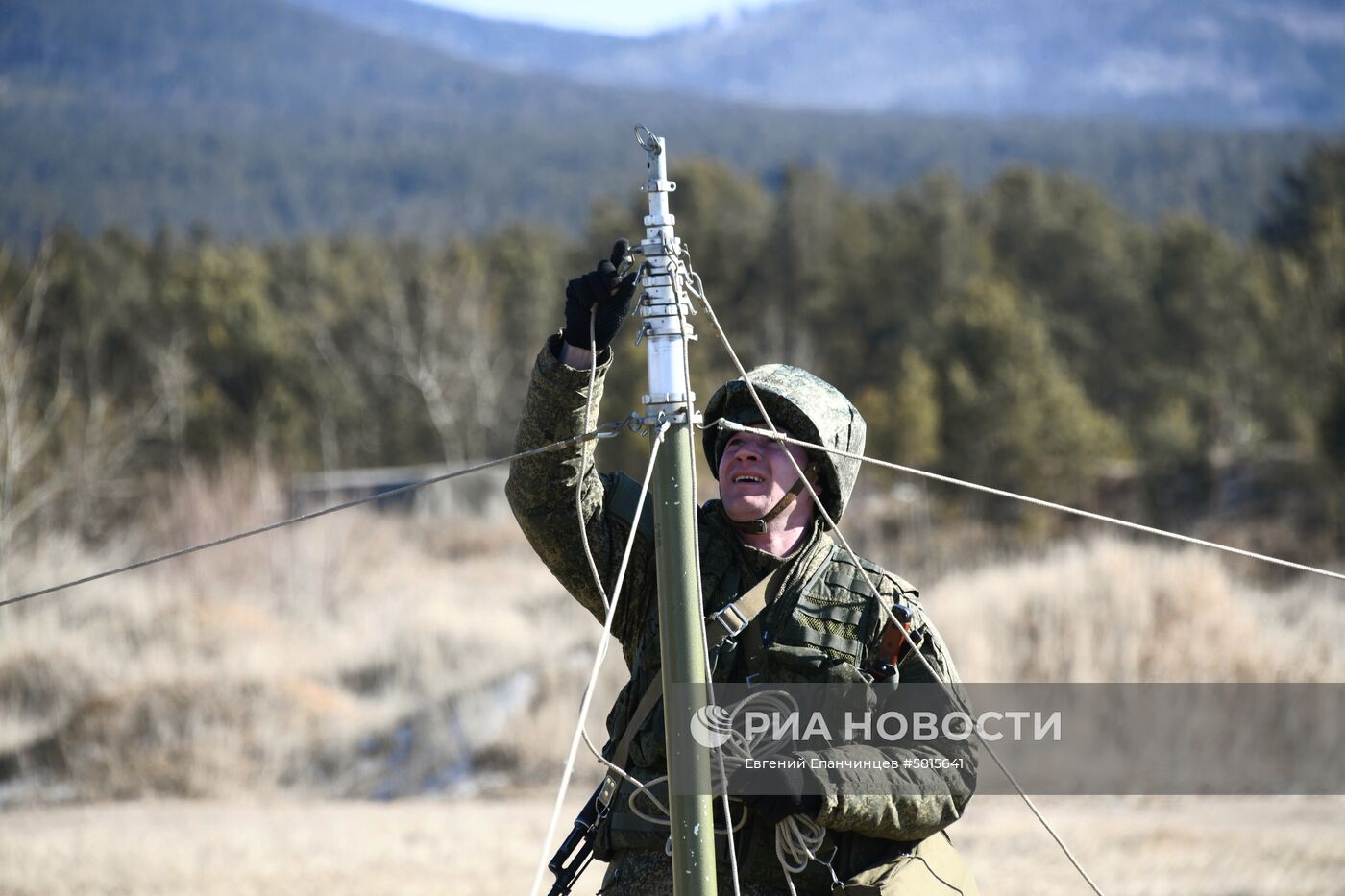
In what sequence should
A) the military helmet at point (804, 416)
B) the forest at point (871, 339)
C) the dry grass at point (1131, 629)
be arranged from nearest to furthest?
Answer: 1. the military helmet at point (804, 416)
2. the dry grass at point (1131, 629)
3. the forest at point (871, 339)

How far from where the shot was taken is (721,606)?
2.94 meters

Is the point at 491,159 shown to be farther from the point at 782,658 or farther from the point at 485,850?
the point at 782,658

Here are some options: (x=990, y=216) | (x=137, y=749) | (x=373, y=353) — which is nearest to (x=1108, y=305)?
(x=990, y=216)

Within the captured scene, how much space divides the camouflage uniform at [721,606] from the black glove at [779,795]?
0.10 metres

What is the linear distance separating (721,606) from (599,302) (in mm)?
689

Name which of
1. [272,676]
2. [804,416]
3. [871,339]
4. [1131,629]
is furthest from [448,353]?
[804,416]

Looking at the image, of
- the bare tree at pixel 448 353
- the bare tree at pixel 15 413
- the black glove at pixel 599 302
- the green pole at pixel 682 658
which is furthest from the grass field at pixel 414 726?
the bare tree at pixel 448 353

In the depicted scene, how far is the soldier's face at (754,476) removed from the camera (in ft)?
9.57

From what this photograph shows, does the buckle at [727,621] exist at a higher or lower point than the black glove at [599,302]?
lower

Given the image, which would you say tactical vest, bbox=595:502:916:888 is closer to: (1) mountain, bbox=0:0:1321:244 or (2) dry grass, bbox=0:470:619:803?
(2) dry grass, bbox=0:470:619:803

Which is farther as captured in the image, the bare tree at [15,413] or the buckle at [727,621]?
the bare tree at [15,413]

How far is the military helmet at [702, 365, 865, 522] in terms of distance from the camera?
3027 millimetres

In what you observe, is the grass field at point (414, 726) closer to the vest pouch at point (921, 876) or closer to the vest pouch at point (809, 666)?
the vest pouch at point (921, 876)

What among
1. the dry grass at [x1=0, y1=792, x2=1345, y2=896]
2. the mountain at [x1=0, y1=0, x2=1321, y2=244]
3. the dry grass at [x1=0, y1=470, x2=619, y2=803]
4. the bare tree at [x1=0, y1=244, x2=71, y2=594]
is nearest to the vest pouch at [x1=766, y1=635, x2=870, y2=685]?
the dry grass at [x1=0, y1=792, x2=1345, y2=896]
